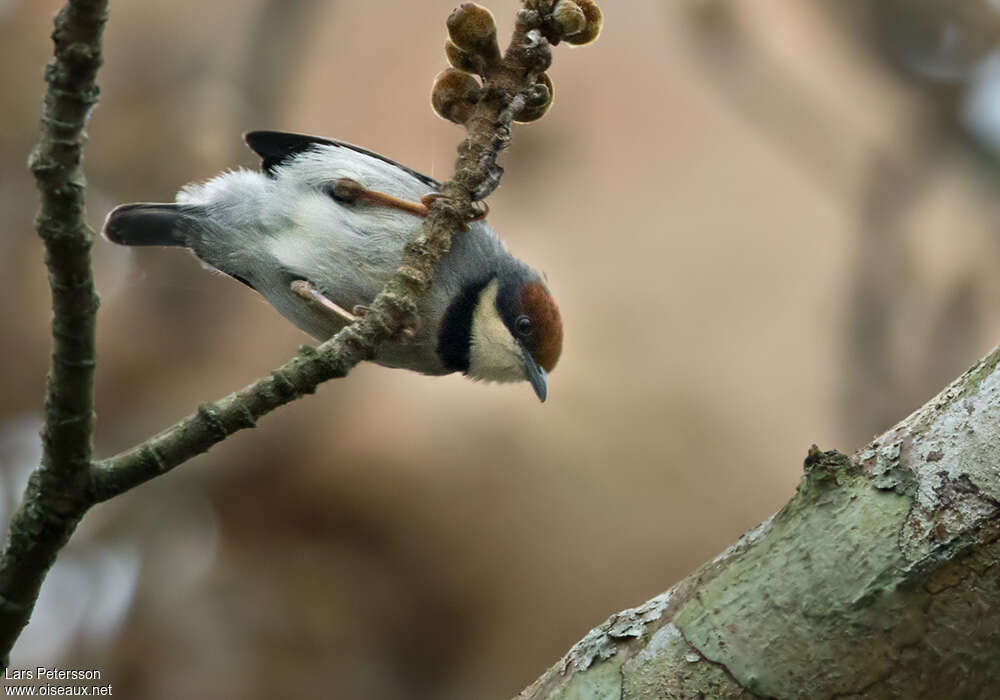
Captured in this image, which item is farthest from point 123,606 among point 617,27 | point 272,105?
point 617,27

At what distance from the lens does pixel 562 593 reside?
22.4 ft

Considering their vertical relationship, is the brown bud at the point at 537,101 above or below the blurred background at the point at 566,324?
below

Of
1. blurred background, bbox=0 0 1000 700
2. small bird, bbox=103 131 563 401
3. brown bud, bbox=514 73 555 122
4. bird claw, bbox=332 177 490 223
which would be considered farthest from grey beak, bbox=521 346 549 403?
blurred background, bbox=0 0 1000 700

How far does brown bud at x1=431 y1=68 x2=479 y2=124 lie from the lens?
7.32 ft

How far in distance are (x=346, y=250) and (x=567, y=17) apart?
126 centimetres

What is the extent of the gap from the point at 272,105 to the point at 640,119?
276 centimetres

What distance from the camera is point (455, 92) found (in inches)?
88.4

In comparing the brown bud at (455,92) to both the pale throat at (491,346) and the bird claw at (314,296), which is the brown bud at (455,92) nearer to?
the bird claw at (314,296)

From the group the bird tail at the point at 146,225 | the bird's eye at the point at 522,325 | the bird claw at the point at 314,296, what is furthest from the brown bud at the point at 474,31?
the bird tail at the point at 146,225

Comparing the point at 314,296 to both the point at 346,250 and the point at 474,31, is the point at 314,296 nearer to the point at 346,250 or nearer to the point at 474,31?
the point at 346,250

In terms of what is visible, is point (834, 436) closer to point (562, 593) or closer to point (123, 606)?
point (562, 593)

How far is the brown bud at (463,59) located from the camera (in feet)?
7.07

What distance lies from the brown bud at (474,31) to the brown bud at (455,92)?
97 millimetres

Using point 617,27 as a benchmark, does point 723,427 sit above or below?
below
